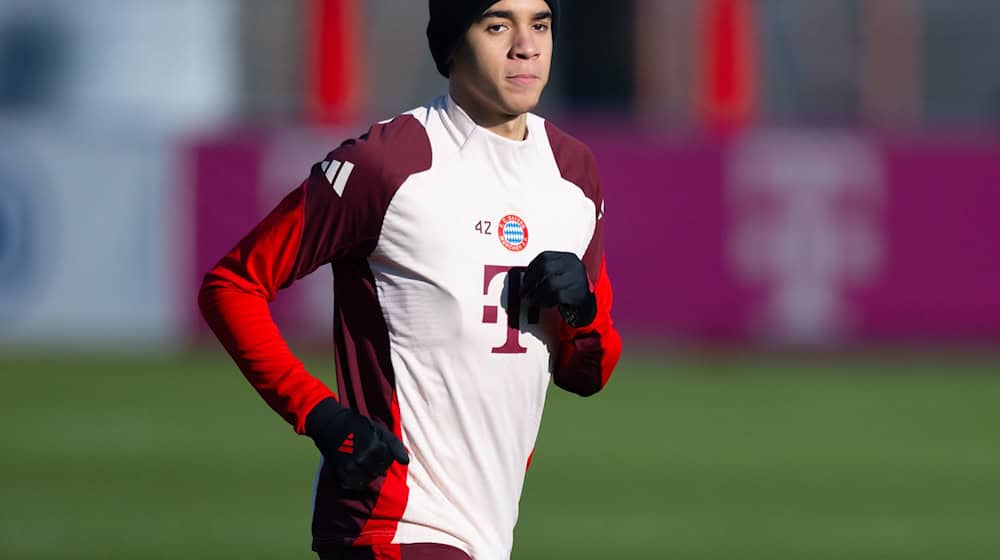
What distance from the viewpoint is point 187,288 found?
16125 mm

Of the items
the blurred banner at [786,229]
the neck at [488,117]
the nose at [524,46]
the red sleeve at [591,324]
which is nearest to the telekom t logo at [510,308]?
the red sleeve at [591,324]

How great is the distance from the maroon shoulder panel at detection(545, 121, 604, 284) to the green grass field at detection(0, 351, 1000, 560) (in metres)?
4.48

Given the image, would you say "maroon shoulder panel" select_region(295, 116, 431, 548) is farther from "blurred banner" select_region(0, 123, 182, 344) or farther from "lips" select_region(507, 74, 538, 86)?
"blurred banner" select_region(0, 123, 182, 344)

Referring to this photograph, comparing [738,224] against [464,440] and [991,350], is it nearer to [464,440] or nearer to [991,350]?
[991,350]

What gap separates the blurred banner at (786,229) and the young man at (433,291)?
11966 mm

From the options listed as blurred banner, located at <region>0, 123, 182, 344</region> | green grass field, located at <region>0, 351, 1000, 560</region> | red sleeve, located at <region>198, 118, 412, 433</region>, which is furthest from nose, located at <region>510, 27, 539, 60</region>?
blurred banner, located at <region>0, 123, 182, 344</region>

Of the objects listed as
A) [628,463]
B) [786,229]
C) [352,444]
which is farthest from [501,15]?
[786,229]

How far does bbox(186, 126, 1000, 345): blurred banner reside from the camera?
16.4 metres

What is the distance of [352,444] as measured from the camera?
401 cm

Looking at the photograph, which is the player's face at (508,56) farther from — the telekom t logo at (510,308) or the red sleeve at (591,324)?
the telekom t logo at (510,308)

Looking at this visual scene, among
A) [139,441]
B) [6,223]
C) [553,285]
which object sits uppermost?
[553,285]

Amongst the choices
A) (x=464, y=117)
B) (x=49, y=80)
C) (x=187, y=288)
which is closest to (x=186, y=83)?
(x=49, y=80)

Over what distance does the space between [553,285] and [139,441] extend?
28.2 ft

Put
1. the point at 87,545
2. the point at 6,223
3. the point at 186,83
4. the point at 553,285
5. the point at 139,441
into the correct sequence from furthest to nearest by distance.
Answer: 1. the point at 186,83
2. the point at 6,223
3. the point at 139,441
4. the point at 87,545
5. the point at 553,285
